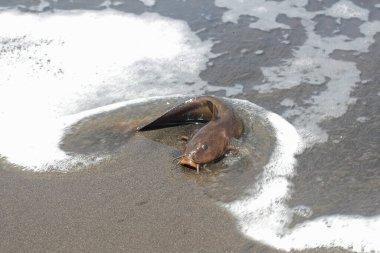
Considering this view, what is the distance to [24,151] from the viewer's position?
15.1 ft

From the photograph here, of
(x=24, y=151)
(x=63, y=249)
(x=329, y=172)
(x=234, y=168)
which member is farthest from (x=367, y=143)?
(x=24, y=151)

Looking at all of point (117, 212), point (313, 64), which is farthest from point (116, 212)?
point (313, 64)

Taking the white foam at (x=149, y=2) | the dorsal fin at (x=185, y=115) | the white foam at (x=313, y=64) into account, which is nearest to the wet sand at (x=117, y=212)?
the dorsal fin at (x=185, y=115)

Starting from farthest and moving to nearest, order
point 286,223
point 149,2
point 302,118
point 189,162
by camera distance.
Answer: point 149,2
point 302,118
point 189,162
point 286,223

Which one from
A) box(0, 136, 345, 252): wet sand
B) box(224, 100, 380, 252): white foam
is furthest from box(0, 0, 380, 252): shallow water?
box(0, 136, 345, 252): wet sand

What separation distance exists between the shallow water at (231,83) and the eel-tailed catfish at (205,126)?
108 mm

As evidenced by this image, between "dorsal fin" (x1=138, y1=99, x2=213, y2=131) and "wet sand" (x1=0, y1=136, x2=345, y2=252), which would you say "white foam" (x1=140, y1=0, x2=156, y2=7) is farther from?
"wet sand" (x1=0, y1=136, x2=345, y2=252)

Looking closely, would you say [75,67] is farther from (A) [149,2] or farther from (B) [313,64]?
(B) [313,64]

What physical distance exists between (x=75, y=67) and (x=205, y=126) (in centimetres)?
222

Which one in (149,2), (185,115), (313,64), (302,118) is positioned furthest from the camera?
(149,2)

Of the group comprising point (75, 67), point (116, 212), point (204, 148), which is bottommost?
point (75, 67)

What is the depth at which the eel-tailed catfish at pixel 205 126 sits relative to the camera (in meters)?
4.24

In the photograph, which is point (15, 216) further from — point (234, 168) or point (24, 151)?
point (234, 168)

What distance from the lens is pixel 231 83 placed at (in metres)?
5.66
